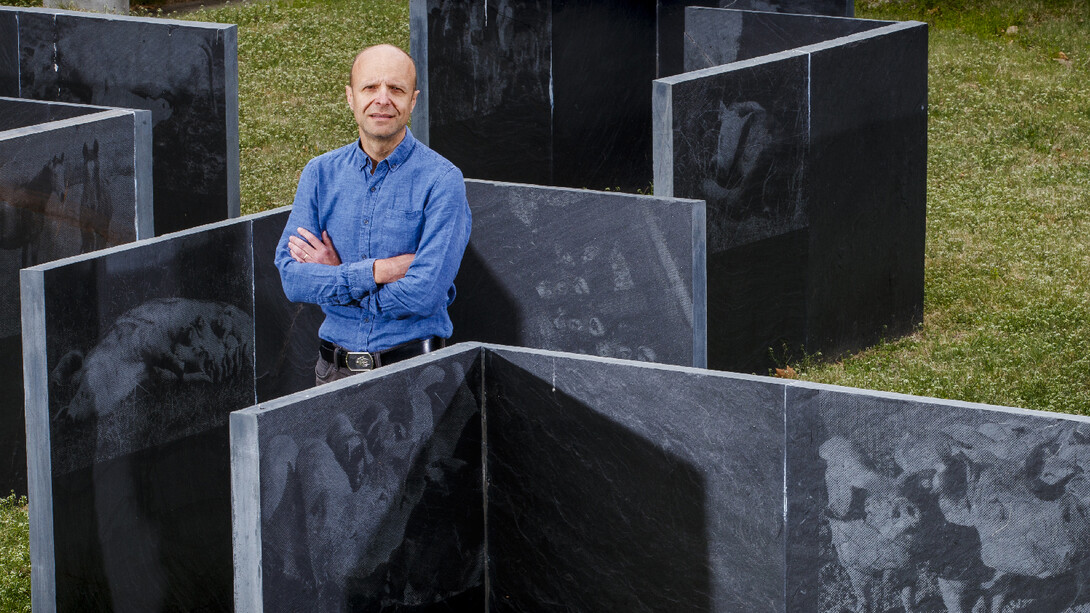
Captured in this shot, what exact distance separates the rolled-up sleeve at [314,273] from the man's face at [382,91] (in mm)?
311

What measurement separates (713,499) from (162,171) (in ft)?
23.3

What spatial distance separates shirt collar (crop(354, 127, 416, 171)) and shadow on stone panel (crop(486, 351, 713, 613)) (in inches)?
40.6

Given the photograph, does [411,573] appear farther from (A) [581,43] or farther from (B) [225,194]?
(A) [581,43]

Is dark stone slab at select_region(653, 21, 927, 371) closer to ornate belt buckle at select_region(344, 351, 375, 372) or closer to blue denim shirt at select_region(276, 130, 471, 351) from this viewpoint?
blue denim shirt at select_region(276, 130, 471, 351)

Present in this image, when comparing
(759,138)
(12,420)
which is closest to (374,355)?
(12,420)

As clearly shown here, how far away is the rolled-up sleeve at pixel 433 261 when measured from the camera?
5809 mm

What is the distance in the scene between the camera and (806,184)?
951 cm

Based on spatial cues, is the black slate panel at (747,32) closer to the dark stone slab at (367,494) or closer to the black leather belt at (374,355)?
the black leather belt at (374,355)

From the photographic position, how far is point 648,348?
7.27m

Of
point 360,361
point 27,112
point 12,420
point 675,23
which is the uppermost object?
point 675,23

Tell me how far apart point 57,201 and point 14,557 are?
1662mm

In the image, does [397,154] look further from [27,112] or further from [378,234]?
[27,112]

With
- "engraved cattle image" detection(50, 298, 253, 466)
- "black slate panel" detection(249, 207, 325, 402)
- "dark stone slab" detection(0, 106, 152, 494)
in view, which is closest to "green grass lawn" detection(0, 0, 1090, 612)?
"dark stone slab" detection(0, 106, 152, 494)

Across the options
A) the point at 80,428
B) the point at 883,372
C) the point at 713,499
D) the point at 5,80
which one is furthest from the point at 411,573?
the point at 5,80
